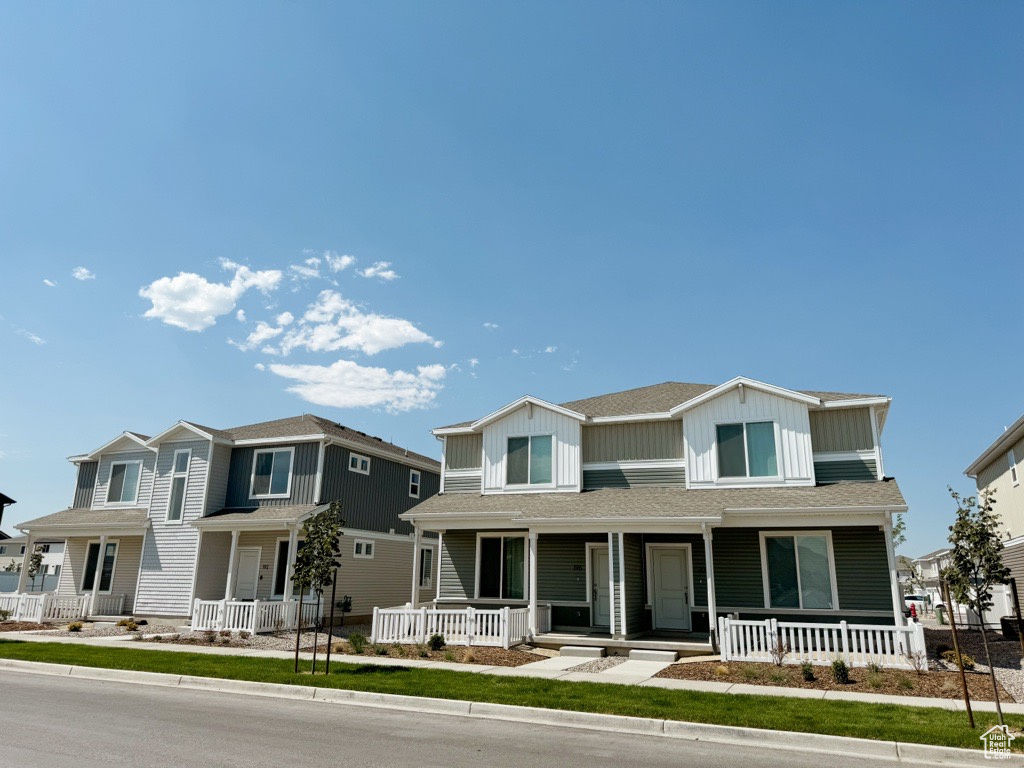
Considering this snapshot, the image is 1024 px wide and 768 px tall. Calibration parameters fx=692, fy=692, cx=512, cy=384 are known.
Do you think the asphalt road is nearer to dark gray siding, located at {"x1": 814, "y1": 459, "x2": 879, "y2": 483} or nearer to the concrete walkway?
the concrete walkway

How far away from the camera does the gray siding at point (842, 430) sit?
59.0 feet

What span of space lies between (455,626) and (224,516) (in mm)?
10788

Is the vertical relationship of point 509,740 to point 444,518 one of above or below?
below

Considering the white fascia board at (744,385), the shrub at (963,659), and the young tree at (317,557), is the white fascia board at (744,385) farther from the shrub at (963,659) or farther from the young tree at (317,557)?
the young tree at (317,557)

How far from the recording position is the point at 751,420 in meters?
18.8

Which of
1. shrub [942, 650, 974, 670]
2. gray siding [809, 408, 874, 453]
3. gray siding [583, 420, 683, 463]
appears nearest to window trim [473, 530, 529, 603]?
gray siding [583, 420, 683, 463]

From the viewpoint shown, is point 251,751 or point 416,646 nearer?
point 251,751

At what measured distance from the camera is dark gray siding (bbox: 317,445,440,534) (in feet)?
80.9

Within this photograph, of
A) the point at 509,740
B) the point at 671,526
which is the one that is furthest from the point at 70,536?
the point at 509,740

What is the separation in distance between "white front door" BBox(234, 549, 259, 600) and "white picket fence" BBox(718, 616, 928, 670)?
1678cm

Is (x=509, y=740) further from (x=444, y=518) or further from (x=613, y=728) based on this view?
(x=444, y=518)

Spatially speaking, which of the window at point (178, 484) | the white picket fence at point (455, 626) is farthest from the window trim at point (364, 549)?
the white picket fence at point (455, 626)

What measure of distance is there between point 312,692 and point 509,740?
4524 millimetres

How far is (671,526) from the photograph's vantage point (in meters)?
16.5
